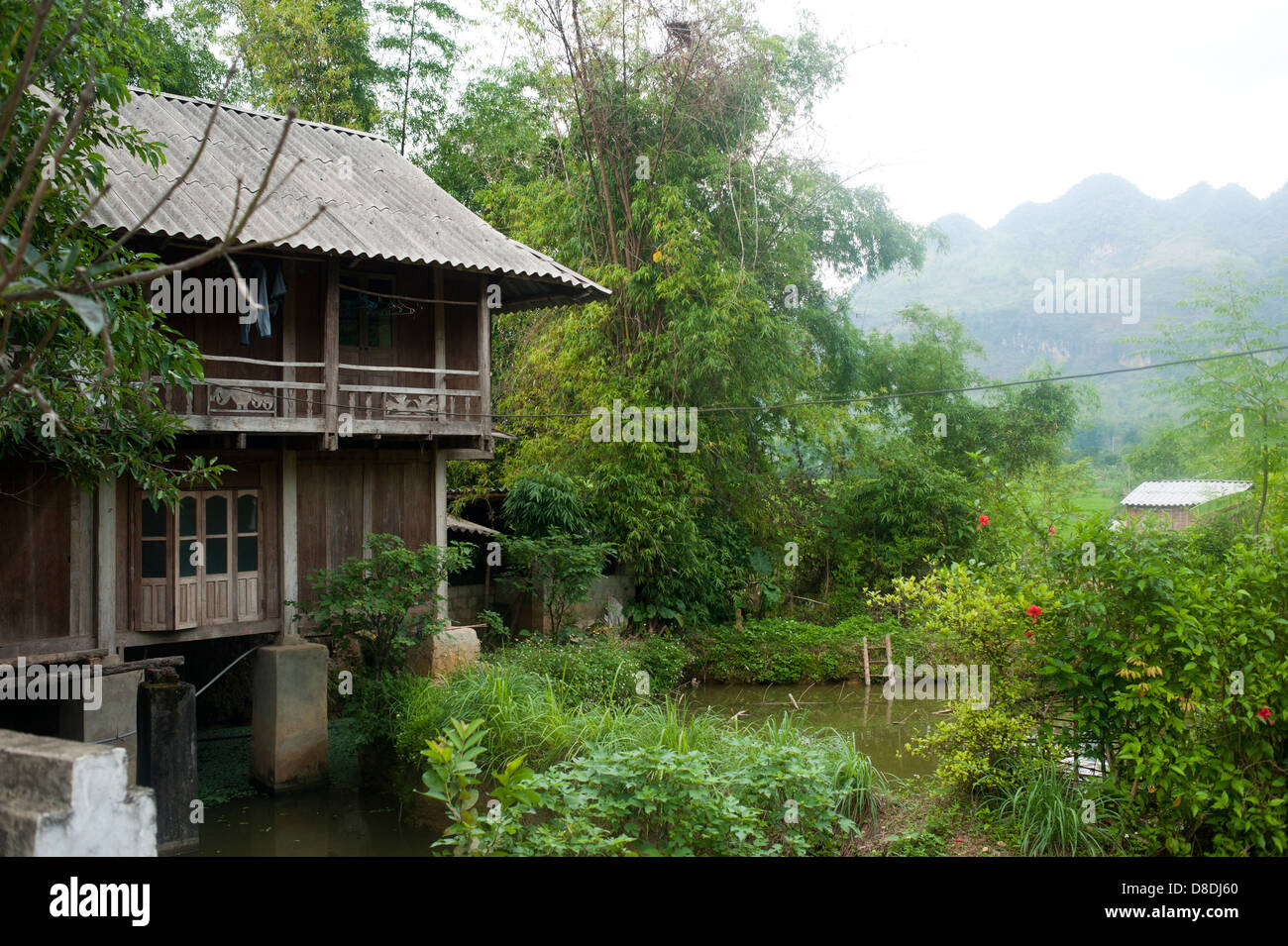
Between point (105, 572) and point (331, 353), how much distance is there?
3.26 meters

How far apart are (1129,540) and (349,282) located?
906 cm

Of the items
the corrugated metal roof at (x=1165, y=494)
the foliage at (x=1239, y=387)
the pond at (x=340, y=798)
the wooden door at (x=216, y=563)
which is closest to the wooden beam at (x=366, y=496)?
the wooden door at (x=216, y=563)

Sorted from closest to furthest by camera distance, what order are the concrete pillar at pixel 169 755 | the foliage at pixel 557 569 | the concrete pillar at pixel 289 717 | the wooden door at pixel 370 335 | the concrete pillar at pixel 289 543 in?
1. the concrete pillar at pixel 169 755
2. the concrete pillar at pixel 289 717
3. the concrete pillar at pixel 289 543
4. the wooden door at pixel 370 335
5. the foliage at pixel 557 569

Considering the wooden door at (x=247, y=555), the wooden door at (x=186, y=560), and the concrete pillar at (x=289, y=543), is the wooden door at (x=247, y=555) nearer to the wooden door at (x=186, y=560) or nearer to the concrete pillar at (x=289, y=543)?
the concrete pillar at (x=289, y=543)

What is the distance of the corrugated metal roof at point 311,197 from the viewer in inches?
391

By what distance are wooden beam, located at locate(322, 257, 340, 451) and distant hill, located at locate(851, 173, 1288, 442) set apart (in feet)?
113

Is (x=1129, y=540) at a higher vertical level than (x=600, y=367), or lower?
lower

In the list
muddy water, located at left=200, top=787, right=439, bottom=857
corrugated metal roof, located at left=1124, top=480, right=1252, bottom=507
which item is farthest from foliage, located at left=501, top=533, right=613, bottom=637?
corrugated metal roof, located at left=1124, top=480, right=1252, bottom=507

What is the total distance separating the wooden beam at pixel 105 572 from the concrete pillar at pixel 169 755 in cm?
99

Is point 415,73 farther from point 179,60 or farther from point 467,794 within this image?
point 467,794
